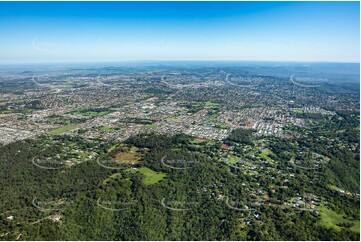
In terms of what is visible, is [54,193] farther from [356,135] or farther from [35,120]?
[356,135]

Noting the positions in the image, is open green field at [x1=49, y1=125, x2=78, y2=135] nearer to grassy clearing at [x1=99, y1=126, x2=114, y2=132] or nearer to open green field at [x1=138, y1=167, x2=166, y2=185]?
grassy clearing at [x1=99, y1=126, x2=114, y2=132]

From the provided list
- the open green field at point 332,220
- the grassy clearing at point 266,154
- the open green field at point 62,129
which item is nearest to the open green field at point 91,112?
the open green field at point 62,129

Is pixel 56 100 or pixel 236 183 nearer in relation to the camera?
pixel 236 183

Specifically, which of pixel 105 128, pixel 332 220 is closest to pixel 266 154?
pixel 332 220

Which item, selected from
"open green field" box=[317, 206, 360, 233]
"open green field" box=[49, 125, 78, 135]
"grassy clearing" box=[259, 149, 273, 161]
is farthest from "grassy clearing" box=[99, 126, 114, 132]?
"open green field" box=[317, 206, 360, 233]

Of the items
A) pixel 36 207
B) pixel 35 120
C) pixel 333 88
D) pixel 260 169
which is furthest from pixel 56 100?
pixel 333 88

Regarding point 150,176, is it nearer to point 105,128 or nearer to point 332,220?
point 332,220
